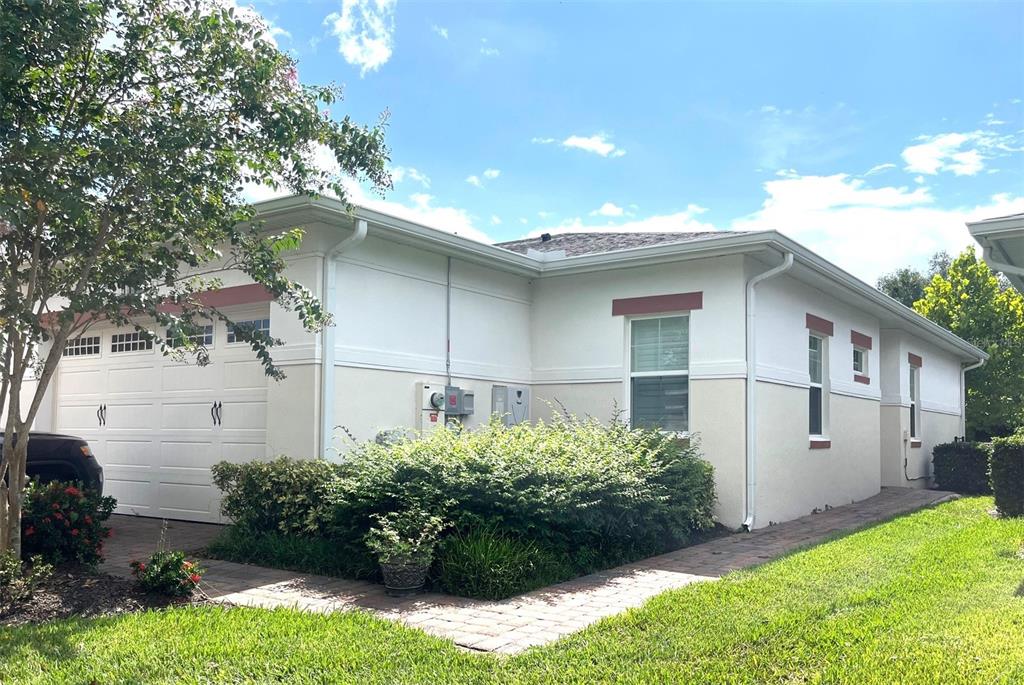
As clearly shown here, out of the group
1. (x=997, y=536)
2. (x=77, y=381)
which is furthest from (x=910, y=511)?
(x=77, y=381)

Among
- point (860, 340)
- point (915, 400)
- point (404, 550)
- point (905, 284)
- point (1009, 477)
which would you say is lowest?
point (404, 550)

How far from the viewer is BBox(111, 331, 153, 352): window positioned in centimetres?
1178

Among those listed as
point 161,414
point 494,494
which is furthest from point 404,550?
point 161,414

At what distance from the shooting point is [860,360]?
15.3 metres

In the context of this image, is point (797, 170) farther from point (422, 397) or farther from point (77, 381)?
point (77, 381)

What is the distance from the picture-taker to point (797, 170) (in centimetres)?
1591

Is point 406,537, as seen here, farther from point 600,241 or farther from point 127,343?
point 600,241

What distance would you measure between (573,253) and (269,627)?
8.13m

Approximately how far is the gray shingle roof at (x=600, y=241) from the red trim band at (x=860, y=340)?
359 centimetres

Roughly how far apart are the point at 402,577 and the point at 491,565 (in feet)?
2.38

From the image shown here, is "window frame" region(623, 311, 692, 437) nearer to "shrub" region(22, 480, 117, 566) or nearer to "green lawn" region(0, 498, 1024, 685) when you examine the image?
"green lawn" region(0, 498, 1024, 685)

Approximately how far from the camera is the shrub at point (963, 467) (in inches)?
643

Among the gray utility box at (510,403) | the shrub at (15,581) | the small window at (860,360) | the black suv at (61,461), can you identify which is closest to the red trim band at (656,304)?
the gray utility box at (510,403)

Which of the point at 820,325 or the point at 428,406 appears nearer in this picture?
the point at 428,406
